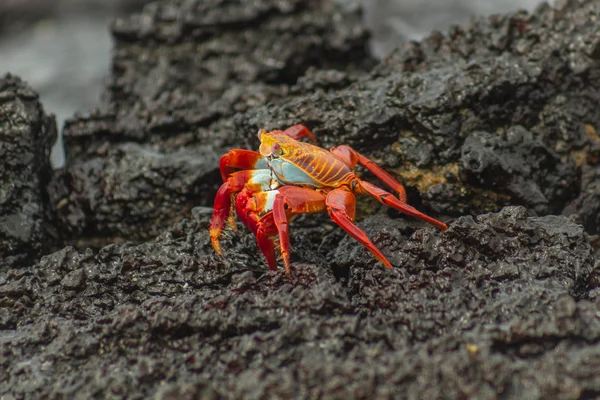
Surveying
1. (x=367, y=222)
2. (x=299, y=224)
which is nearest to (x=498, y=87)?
(x=367, y=222)

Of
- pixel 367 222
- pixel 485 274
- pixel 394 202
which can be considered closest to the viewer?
pixel 485 274

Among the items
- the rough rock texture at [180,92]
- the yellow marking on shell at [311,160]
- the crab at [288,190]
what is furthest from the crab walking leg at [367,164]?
the rough rock texture at [180,92]

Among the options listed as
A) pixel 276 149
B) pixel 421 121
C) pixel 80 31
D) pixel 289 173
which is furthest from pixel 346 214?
pixel 80 31

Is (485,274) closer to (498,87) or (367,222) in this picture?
(367,222)

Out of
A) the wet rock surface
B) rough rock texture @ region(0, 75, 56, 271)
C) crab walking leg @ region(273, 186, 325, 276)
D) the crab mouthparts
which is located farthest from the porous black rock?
rough rock texture @ region(0, 75, 56, 271)

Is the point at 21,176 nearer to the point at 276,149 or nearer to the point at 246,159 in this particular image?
the point at 246,159

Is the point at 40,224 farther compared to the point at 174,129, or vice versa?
the point at 174,129

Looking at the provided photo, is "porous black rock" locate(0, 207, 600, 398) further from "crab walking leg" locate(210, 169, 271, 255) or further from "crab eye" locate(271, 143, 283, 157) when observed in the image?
"crab eye" locate(271, 143, 283, 157)
